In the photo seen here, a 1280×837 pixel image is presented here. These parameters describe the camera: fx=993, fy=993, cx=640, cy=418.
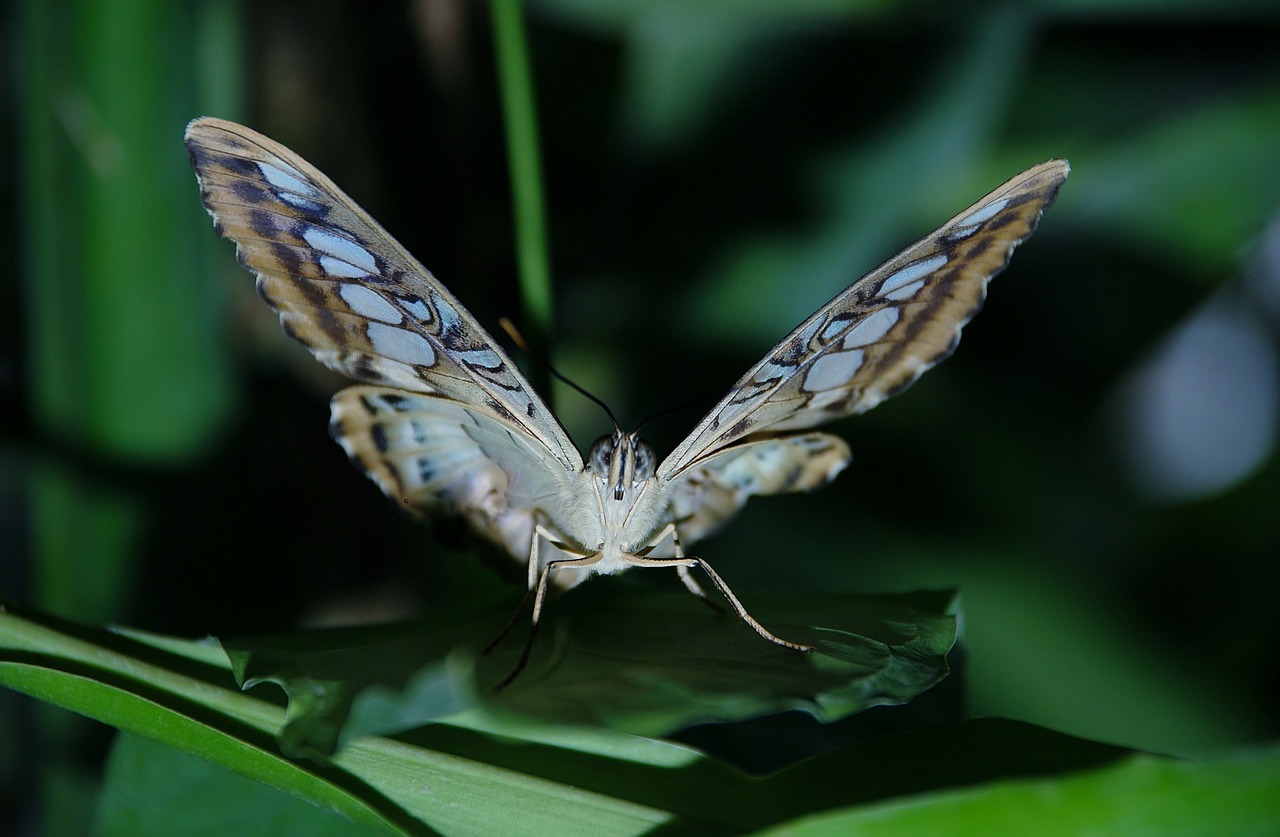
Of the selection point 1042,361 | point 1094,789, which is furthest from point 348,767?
point 1042,361

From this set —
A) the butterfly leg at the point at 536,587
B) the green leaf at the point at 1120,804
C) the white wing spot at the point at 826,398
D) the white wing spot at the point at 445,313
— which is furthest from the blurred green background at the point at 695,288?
the green leaf at the point at 1120,804

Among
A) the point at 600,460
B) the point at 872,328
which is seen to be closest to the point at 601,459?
the point at 600,460

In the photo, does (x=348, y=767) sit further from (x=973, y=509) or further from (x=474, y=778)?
(x=973, y=509)

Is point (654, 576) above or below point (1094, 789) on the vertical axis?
above

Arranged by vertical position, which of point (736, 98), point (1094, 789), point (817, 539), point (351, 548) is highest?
point (736, 98)

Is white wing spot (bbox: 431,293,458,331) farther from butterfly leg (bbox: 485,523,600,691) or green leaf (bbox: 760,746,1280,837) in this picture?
green leaf (bbox: 760,746,1280,837)

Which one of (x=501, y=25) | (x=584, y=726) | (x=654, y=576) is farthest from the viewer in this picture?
(x=654, y=576)

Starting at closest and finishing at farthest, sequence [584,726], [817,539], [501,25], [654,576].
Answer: [584,726]
[501,25]
[654,576]
[817,539]

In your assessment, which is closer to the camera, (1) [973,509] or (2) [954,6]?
(2) [954,6]
